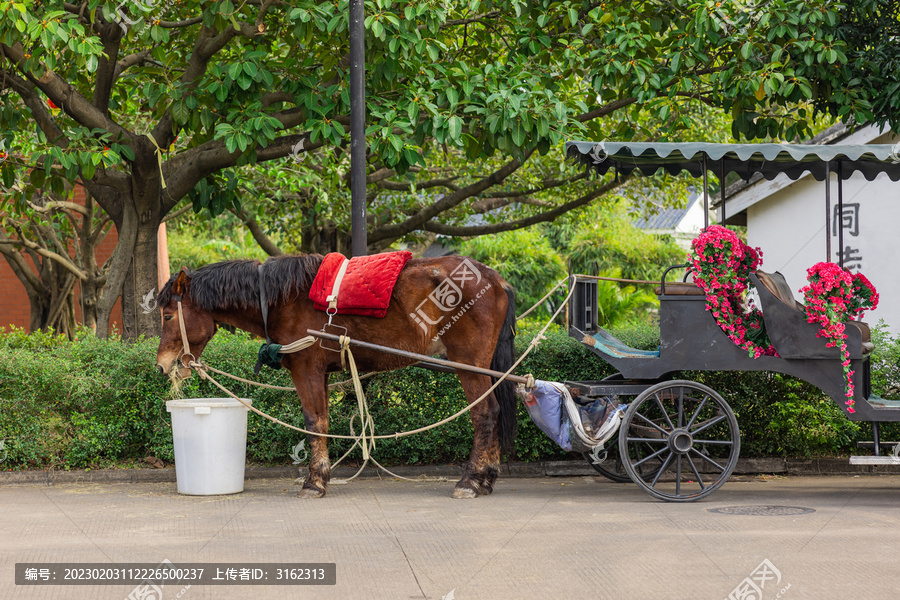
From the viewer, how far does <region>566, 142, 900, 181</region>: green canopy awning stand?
688cm

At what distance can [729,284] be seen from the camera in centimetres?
686

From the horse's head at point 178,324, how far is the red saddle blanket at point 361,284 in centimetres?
102

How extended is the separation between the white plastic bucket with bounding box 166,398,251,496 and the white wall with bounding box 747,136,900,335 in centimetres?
787

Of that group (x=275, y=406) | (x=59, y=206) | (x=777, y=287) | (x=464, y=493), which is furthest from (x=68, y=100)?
(x=777, y=287)

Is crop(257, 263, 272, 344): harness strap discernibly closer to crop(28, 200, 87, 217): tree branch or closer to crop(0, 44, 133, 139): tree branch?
crop(0, 44, 133, 139): tree branch

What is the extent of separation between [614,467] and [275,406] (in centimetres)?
320

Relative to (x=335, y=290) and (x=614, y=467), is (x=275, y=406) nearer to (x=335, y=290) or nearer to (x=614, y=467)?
(x=335, y=290)

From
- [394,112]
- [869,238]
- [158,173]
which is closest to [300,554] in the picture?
[394,112]

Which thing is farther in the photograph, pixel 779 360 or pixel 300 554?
pixel 779 360

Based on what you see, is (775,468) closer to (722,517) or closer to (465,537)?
(722,517)

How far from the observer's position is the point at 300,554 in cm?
545

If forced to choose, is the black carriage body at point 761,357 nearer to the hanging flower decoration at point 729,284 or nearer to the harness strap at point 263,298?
the hanging flower decoration at point 729,284

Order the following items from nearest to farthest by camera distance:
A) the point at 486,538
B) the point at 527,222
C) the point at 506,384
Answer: the point at 486,538 < the point at 506,384 < the point at 527,222

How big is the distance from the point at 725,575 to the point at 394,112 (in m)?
5.22
